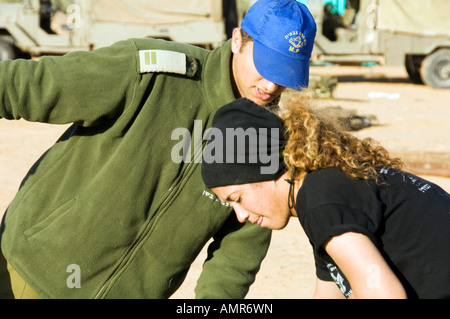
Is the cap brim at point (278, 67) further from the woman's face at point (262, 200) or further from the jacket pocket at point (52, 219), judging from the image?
the jacket pocket at point (52, 219)

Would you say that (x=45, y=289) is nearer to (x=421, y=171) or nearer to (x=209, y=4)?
(x=421, y=171)

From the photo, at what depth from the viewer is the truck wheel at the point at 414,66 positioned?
18031 millimetres

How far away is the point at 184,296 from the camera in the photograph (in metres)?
4.89

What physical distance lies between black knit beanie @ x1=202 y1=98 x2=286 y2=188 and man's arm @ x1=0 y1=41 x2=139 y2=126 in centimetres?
58

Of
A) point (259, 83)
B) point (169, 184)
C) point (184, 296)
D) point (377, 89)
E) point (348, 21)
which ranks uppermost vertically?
point (259, 83)

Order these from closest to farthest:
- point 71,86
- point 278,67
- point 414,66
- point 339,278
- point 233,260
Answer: point 339,278
point 71,86
point 278,67
point 233,260
point 414,66

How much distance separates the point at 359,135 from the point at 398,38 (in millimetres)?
7717

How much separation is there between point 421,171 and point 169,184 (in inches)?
223

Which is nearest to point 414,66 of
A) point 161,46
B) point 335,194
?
point 161,46

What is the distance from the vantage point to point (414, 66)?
18.4 meters

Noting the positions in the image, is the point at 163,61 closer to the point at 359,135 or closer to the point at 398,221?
the point at 398,221

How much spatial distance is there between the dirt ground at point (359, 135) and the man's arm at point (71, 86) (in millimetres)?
769

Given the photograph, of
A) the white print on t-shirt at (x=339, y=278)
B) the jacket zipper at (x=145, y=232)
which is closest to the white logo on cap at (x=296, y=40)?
the jacket zipper at (x=145, y=232)

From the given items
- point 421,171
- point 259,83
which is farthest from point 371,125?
point 259,83
